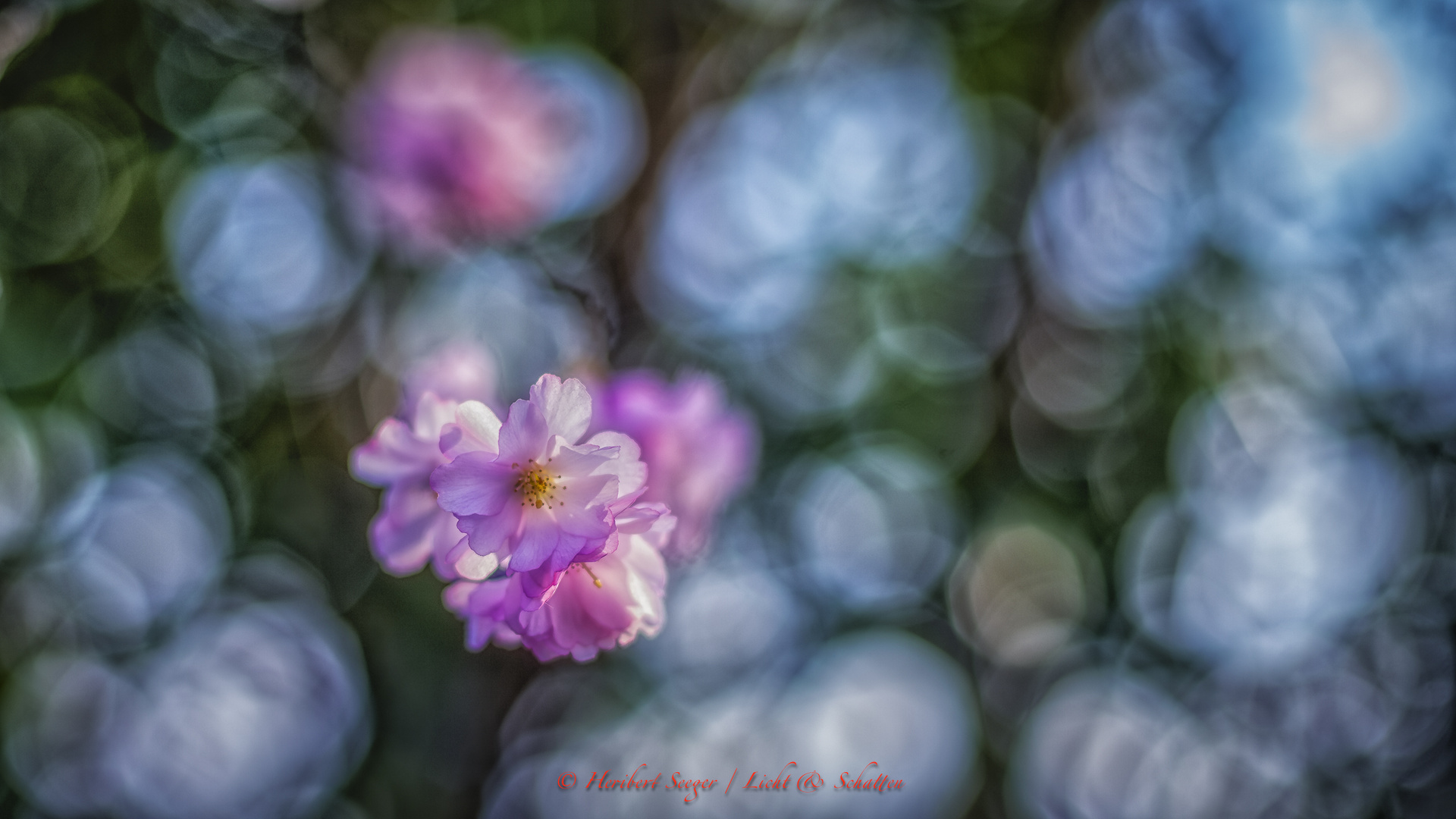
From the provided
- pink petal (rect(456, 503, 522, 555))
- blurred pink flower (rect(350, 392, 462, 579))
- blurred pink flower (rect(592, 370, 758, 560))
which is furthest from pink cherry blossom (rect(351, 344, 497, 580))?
blurred pink flower (rect(592, 370, 758, 560))

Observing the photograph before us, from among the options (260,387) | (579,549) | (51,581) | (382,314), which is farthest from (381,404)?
(51,581)

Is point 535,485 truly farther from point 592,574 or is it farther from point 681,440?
point 681,440

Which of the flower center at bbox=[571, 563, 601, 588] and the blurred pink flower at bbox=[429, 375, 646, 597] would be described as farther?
the flower center at bbox=[571, 563, 601, 588]

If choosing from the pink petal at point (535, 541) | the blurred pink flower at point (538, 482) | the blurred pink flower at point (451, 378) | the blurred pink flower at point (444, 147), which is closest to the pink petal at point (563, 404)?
the blurred pink flower at point (538, 482)

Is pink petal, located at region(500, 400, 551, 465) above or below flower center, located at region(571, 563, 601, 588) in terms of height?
above

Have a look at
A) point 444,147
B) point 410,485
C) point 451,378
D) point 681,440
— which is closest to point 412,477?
point 410,485

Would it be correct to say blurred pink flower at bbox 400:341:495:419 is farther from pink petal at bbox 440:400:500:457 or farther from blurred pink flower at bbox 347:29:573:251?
blurred pink flower at bbox 347:29:573:251

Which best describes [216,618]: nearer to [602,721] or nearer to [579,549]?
[602,721]
